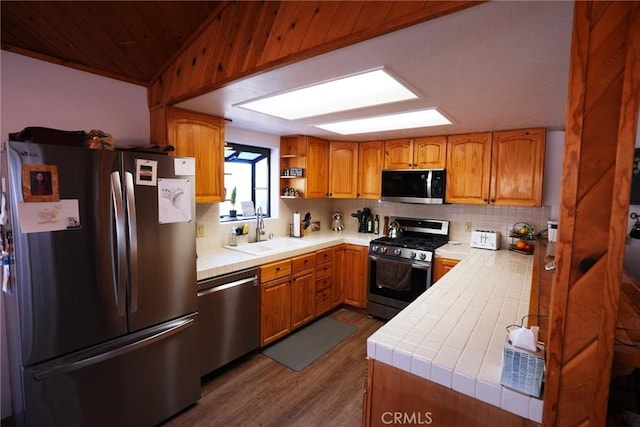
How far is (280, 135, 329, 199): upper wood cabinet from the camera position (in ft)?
12.0

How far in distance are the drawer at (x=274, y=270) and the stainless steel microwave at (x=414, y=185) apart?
1.50m

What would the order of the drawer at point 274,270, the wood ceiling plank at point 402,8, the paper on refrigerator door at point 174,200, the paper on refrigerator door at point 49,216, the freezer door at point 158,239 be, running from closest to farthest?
the wood ceiling plank at point 402,8 → the paper on refrigerator door at point 49,216 → the freezer door at point 158,239 → the paper on refrigerator door at point 174,200 → the drawer at point 274,270

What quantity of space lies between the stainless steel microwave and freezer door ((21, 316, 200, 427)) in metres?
2.55

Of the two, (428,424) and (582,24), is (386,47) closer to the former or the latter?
(582,24)

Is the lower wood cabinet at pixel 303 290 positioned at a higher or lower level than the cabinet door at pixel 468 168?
lower

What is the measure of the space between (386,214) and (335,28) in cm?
312

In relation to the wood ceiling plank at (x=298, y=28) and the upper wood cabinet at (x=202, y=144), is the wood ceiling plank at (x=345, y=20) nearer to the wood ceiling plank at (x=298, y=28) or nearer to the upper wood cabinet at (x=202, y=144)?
the wood ceiling plank at (x=298, y=28)

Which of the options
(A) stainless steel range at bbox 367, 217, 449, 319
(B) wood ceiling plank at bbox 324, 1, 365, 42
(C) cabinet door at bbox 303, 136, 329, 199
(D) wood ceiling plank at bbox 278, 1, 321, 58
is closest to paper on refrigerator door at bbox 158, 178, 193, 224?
(D) wood ceiling plank at bbox 278, 1, 321, 58

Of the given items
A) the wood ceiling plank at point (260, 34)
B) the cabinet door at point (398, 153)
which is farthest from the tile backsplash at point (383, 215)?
the wood ceiling plank at point (260, 34)

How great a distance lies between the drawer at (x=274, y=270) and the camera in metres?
2.78

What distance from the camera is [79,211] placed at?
1.59 meters

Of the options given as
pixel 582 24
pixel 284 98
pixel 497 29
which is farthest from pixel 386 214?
pixel 582 24

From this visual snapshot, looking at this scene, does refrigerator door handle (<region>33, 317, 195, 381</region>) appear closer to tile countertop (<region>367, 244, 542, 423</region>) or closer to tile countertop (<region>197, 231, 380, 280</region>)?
tile countertop (<region>197, 231, 380, 280</region>)

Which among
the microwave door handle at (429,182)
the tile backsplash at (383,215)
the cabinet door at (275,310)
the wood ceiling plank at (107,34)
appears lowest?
the cabinet door at (275,310)
